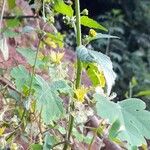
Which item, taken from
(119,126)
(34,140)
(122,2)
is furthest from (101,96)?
(122,2)

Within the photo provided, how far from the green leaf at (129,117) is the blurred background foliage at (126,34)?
4909 millimetres

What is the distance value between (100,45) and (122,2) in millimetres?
720

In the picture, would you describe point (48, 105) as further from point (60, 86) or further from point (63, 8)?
point (63, 8)

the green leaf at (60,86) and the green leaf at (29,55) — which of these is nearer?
the green leaf at (60,86)

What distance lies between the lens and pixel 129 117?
1.12 m

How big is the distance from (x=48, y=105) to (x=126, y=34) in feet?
19.0

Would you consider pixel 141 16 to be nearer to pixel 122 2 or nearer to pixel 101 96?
pixel 122 2

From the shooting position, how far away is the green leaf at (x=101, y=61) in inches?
43.1

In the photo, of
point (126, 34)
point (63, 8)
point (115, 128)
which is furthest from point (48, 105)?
point (126, 34)

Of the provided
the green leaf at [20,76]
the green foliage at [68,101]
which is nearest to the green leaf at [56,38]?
the green foliage at [68,101]

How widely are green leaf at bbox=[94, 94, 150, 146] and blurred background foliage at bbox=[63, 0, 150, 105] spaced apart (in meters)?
4.91

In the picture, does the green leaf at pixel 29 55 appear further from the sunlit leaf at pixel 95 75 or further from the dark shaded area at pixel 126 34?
the dark shaded area at pixel 126 34

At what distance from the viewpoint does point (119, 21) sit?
6566mm

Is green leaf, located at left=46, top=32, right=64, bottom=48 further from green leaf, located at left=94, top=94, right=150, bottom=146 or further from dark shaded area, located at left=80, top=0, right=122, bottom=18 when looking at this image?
dark shaded area, located at left=80, top=0, right=122, bottom=18
